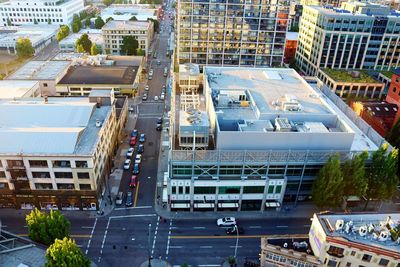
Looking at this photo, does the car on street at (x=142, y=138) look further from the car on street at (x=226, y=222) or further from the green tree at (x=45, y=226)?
the green tree at (x=45, y=226)

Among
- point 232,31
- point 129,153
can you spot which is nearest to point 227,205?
point 129,153

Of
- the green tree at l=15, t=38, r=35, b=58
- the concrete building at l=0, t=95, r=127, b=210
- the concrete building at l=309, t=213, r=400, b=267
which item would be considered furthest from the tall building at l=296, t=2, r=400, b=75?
the green tree at l=15, t=38, r=35, b=58

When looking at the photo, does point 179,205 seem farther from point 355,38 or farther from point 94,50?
point 355,38

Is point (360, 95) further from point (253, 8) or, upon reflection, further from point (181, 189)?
point (181, 189)

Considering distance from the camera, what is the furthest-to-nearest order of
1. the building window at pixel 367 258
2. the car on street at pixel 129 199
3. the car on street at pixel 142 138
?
the car on street at pixel 142 138 → the car on street at pixel 129 199 → the building window at pixel 367 258

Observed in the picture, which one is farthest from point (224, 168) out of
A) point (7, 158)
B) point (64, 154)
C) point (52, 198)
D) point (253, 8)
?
point (253, 8)

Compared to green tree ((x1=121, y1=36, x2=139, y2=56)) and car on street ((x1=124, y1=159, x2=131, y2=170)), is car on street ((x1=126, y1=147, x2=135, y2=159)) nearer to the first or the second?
car on street ((x1=124, y1=159, x2=131, y2=170))

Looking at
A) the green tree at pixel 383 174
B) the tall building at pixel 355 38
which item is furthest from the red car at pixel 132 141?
the tall building at pixel 355 38
